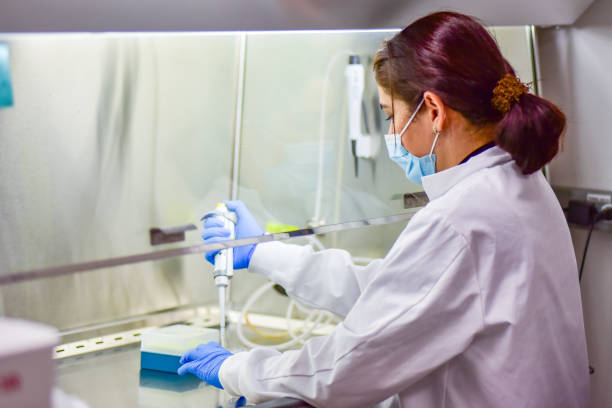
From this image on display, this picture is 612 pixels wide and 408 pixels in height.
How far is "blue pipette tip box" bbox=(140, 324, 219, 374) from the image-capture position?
4.87 ft

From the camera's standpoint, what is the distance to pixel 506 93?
1167 millimetres

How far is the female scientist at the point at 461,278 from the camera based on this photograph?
1107mm

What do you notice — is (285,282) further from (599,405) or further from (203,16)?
(599,405)

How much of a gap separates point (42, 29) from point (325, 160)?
936 millimetres

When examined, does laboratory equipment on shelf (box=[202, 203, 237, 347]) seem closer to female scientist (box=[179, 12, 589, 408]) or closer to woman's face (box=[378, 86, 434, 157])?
female scientist (box=[179, 12, 589, 408])

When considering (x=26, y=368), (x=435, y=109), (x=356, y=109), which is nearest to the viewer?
(x=26, y=368)

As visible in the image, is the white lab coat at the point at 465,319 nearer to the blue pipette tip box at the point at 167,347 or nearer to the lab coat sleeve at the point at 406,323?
the lab coat sleeve at the point at 406,323

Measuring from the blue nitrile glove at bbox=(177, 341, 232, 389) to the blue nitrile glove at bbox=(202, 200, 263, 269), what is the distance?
0.21 meters

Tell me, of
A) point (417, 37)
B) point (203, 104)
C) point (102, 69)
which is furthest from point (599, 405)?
point (102, 69)

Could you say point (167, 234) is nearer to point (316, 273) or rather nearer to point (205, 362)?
point (205, 362)

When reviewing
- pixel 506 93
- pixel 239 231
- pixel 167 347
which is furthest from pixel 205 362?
pixel 506 93

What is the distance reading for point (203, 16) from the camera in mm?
1236

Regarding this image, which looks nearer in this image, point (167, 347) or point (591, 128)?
point (167, 347)

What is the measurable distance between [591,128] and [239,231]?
108 cm
